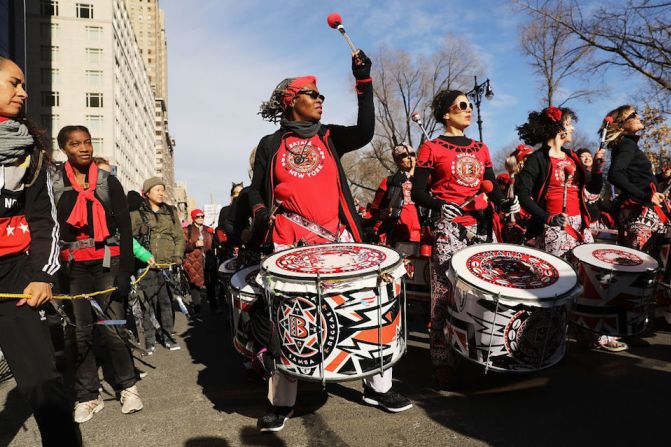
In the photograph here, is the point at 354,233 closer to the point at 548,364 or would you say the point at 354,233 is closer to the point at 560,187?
the point at 548,364

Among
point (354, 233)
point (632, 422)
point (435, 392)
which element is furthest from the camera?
point (435, 392)

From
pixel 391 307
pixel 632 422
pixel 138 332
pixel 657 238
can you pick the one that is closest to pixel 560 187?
pixel 657 238

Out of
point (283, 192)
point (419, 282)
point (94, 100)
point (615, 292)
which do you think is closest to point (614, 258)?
point (615, 292)

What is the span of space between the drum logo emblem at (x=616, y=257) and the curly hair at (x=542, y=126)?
1.14 metres

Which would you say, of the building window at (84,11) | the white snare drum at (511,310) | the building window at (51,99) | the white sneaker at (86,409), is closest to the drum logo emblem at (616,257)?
the white snare drum at (511,310)

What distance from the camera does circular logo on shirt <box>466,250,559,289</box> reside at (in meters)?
3.08

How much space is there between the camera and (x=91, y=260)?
12.0ft

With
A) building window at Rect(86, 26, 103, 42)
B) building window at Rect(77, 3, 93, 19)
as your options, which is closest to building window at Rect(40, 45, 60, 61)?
building window at Rect(86, 26, 103, 42)

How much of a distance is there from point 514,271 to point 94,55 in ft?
209

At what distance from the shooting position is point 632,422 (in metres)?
2.96

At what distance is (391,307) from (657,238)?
13.5 feet

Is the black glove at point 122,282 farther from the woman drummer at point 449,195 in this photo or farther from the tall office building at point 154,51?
the tall office building at point 154,51

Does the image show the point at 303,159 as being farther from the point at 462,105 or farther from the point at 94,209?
the point at 94,209

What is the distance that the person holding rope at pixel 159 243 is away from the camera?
6.16m
